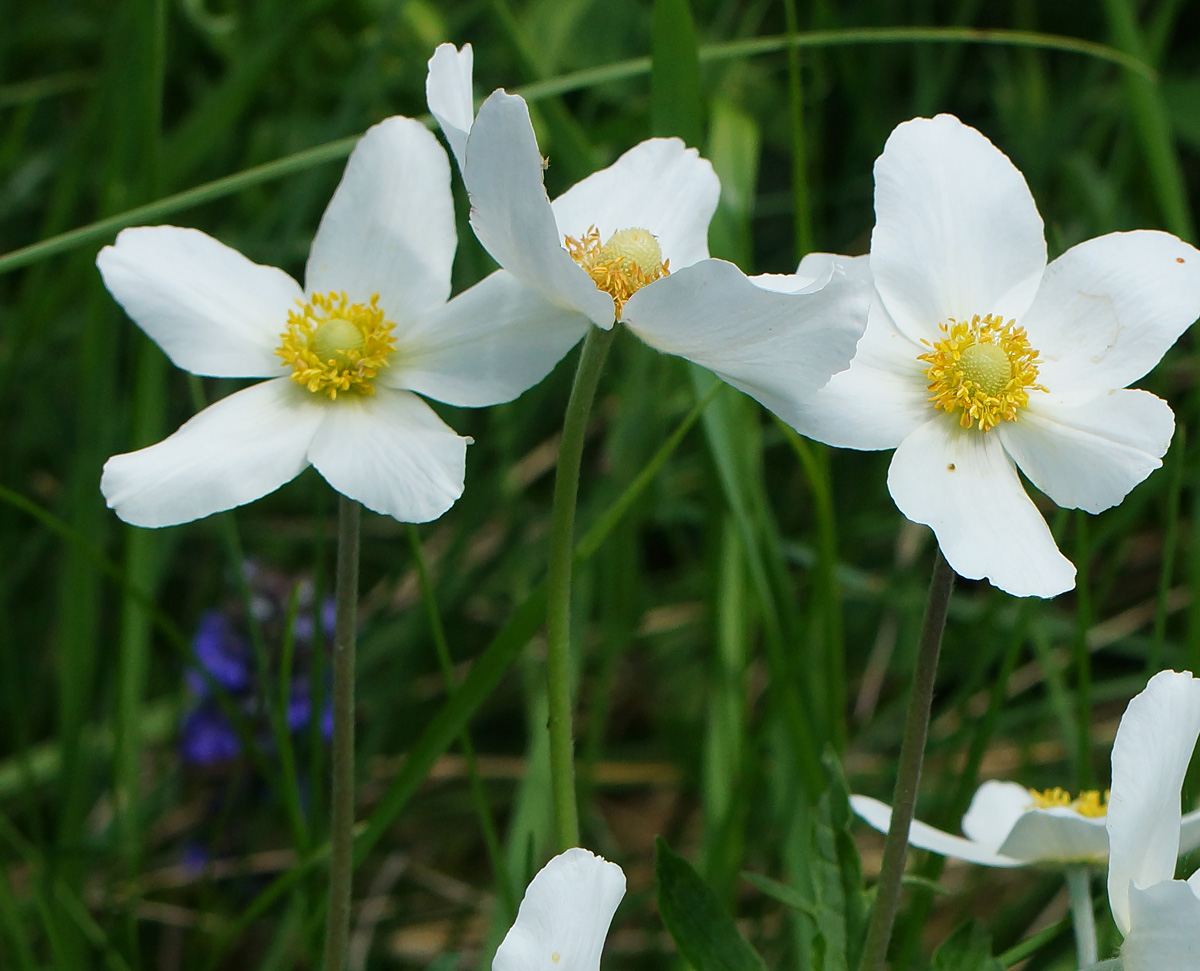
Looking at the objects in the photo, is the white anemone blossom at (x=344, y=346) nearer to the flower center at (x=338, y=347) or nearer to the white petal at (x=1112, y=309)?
the flower center at (x=338, y=347)

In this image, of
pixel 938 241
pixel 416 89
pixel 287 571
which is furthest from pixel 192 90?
pixel 938 241

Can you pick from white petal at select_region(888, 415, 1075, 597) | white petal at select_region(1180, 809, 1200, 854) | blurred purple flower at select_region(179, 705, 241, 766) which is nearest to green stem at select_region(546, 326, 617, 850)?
white petal at select_region(888, 415, 1075, 597)

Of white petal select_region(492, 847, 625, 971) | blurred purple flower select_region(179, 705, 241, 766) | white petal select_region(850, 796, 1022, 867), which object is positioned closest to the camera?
white petal select_region(492, 847, 625, 971)

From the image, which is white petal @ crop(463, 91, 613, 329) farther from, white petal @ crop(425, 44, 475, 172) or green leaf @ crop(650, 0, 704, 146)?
green leaf @ crop(650, 0, 704, 146)

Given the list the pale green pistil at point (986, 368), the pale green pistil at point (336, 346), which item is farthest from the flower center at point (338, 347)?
the pale green pistil at point (986, 368)

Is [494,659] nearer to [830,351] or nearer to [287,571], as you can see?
[830,351]

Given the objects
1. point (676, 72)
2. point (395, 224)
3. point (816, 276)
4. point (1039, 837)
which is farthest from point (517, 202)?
point (1039, 837)
